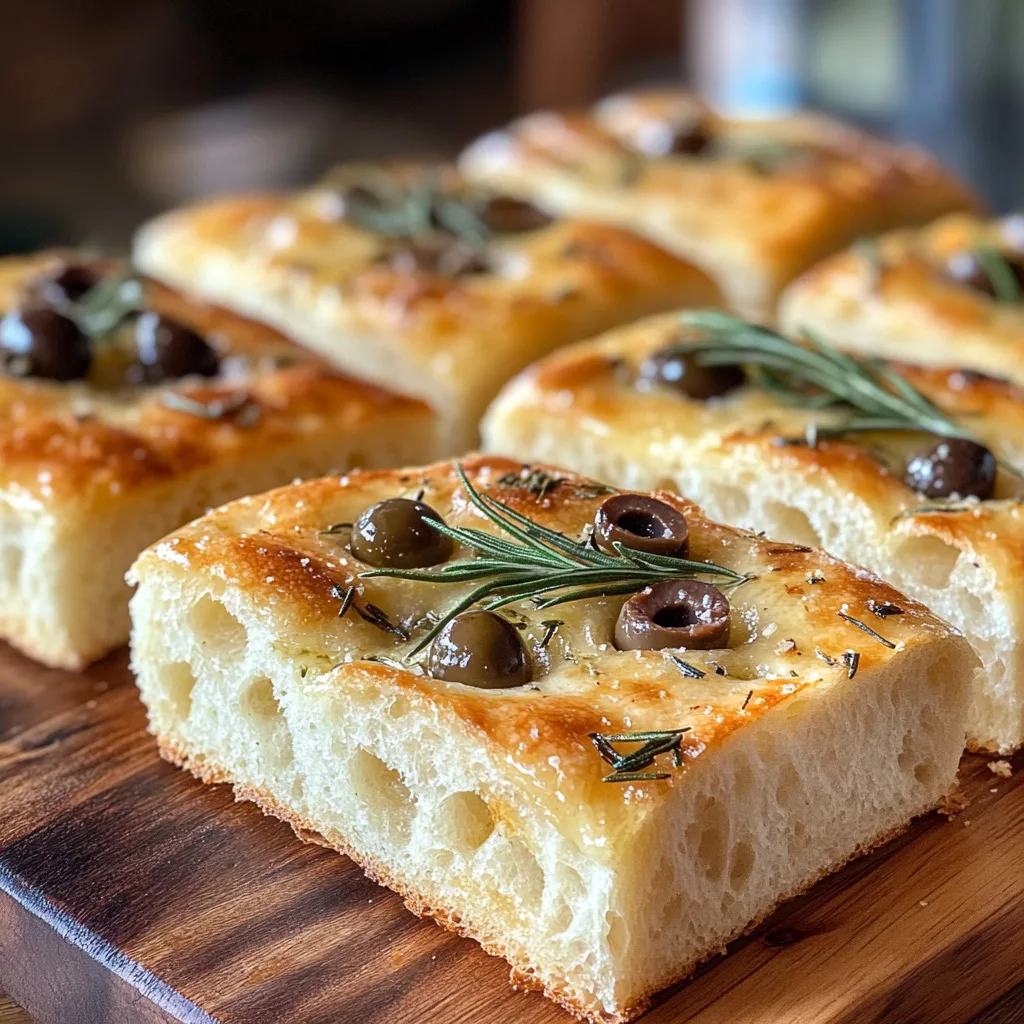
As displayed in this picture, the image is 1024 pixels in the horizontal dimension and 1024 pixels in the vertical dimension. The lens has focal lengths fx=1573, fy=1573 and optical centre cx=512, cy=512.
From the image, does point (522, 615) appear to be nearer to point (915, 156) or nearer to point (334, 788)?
point (334, 788)

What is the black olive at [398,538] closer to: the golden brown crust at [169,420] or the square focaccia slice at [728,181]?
the golden brown crust at [169,420]

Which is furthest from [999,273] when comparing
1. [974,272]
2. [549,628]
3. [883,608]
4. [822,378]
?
[549,628]

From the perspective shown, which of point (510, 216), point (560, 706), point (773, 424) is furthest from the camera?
point (510, 216)

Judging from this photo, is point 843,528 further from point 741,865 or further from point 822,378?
point 741,865

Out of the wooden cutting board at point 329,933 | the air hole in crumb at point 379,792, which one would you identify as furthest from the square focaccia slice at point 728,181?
the air hole in crumb at point 379,792

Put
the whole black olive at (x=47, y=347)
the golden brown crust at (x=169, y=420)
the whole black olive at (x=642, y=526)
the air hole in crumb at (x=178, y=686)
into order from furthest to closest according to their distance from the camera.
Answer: the whole black olive at (x=47, y=347), the golden brown crust at (x=169, y=420), the air hole in crumb at (x=178, y=686), the whole black olive at (x=642, y=526)

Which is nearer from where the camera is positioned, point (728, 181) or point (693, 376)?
point (693, 376)

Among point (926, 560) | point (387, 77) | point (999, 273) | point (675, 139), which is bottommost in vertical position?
point (387, 77)

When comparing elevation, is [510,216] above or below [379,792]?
above
